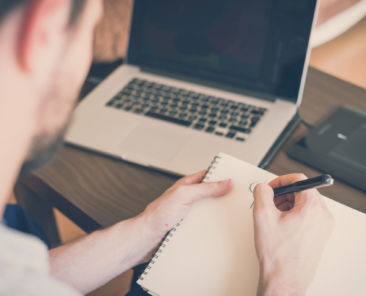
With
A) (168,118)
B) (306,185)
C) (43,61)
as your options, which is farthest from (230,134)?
(43,61)

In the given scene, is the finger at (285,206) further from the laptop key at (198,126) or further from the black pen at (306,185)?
the laptop key at (198,126)

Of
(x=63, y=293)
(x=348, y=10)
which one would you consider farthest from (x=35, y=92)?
(x=348, y=10)

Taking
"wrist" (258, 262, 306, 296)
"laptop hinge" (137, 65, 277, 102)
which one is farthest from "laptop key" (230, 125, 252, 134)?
"wrist" (258, 262, 306, 296)

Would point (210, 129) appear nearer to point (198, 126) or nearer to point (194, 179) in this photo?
point (198, 126)

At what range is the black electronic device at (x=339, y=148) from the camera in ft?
2.28

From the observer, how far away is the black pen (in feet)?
1.71

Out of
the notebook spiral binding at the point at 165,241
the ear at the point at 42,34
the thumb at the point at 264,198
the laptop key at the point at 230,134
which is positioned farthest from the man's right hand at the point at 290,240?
the ear at the point at 42,34

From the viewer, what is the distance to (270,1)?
784mm

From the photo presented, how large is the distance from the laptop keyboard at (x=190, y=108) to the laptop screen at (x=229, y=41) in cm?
5

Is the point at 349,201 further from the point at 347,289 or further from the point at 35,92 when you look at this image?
the point at 35,92

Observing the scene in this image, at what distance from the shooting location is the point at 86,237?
0.64 metres

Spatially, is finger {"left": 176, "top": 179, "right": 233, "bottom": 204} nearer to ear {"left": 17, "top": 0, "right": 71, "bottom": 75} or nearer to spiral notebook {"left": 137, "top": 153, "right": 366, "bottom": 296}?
spiral notebook {"left": 137, "top": 153, "right": 366, "bottom": 296}

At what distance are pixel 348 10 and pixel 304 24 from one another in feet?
2.74

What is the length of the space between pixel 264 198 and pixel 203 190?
10 centimetres
